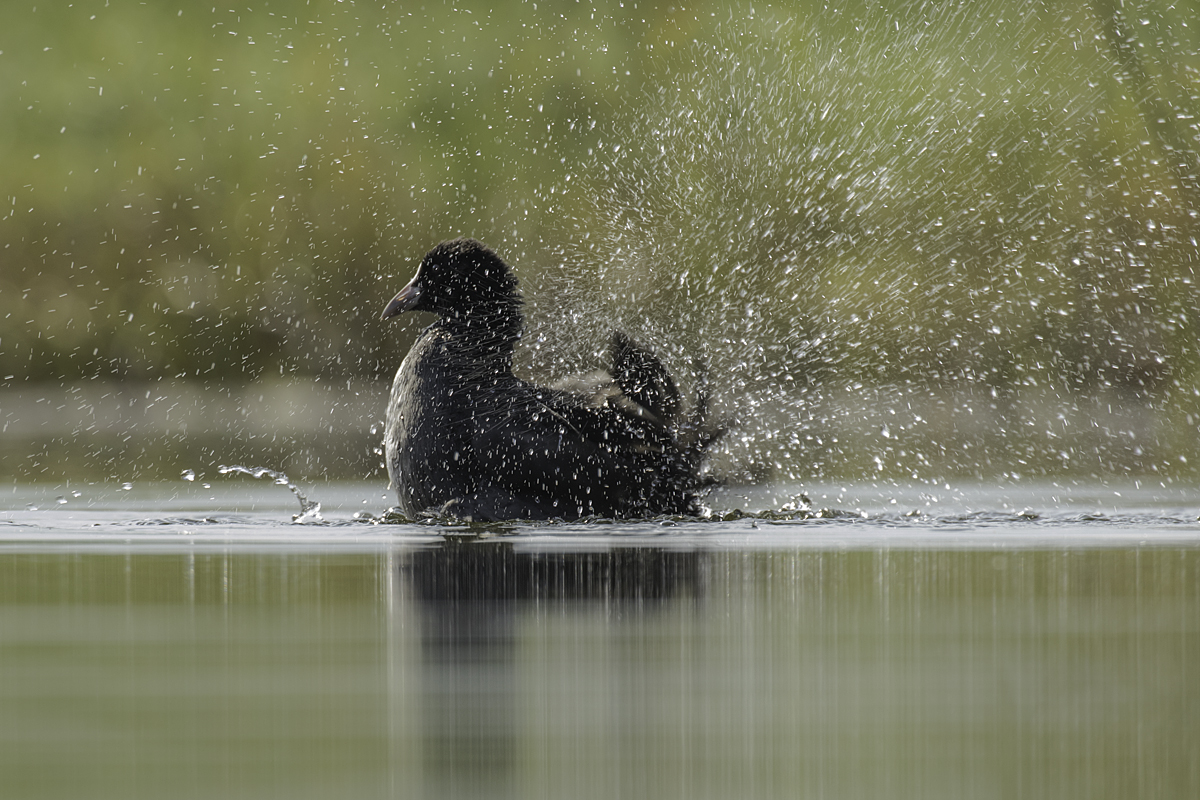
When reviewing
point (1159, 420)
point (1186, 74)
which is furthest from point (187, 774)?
point (1186, 74)

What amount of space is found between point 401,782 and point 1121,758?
42.7 inches

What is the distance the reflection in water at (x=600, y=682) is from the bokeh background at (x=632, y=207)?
19.1 feet

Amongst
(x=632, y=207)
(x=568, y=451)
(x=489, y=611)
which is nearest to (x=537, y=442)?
(x=568, y=451)

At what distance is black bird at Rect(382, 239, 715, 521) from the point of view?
24.2 feet

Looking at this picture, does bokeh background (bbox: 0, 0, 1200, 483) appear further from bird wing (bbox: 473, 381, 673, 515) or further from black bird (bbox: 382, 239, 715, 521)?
bird wing (bbox: 473, 381, 673, 515)

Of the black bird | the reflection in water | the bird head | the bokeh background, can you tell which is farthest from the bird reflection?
the bokeh background

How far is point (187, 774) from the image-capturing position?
2.60 m

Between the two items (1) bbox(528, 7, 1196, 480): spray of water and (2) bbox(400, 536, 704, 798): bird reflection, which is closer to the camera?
(2) bbox(400, 536, 704, 798): bird reflection

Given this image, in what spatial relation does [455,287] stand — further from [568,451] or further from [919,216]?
[919,216]

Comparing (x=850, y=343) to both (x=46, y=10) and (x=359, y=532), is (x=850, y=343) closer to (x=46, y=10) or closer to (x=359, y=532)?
(x=359, y=532)

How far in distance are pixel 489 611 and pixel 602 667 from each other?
82 centimetres

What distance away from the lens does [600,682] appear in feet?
10.8

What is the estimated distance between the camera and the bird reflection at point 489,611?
2715 mm

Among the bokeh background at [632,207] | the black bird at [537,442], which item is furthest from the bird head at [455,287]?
the bokeh background at [632,207]
